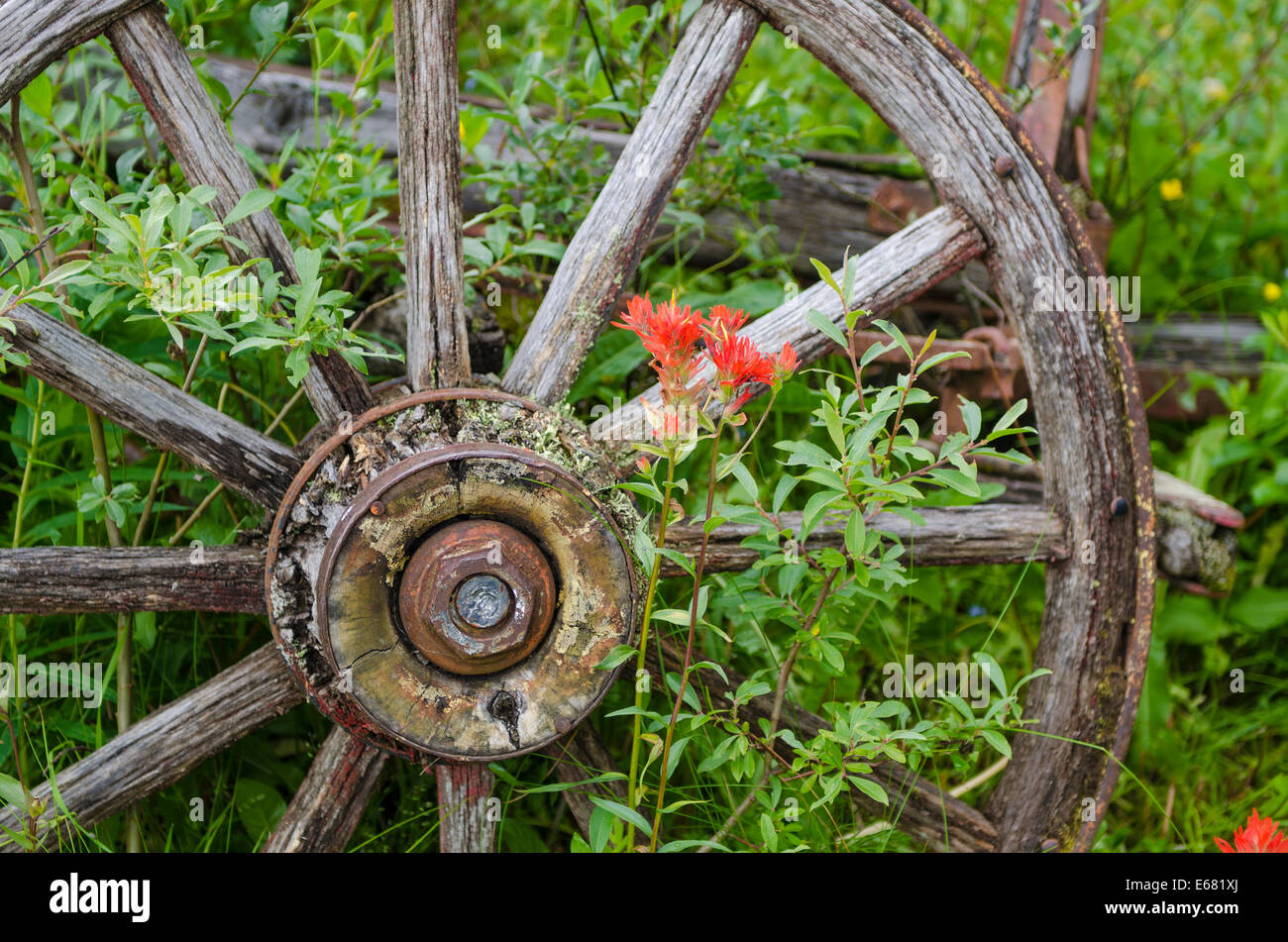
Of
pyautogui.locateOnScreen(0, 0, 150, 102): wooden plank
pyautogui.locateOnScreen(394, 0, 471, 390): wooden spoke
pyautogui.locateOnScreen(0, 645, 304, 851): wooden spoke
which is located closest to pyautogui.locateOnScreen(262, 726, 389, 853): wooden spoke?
pyautogui.locateOnScreen(0, 645, 304, 851): wooden spoke

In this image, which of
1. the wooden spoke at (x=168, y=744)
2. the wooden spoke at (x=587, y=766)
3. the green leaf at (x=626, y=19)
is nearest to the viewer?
the wooden spoke at (x=168, y=744)

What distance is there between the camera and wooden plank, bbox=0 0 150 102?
1.46 meters

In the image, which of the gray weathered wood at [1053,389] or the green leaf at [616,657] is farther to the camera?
the gray weathered wood at [1053,389]

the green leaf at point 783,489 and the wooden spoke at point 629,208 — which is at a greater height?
the wooden spoke at point 629,208

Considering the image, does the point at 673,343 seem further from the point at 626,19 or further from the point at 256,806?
the point at 256,806

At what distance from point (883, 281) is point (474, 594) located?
864 millimetres

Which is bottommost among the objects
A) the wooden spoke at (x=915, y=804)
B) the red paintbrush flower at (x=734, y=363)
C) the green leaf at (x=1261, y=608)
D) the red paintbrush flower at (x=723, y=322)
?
the wooden spoke at (x=915, y=804)

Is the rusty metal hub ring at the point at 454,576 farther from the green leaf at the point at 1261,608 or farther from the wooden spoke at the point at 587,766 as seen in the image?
the green leaf at the point at 1261,608

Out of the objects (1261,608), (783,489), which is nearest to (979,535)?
(783,489)

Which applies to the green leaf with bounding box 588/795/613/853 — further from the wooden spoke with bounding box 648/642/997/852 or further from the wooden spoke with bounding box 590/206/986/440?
the wooden spoke with bounding box 590/206/986/440

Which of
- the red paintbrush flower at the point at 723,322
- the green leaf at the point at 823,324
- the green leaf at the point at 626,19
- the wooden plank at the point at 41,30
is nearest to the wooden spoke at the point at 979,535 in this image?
the green leaf at the point at 823,324

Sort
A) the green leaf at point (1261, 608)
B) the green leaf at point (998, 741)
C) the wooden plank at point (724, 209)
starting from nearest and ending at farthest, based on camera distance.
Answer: the green leaf at point (998, 741) < the wooden plank at point (724, 209) < the green leaf at point (1261, 608)

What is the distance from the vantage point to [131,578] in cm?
162

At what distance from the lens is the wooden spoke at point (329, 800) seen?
169 centimetres
